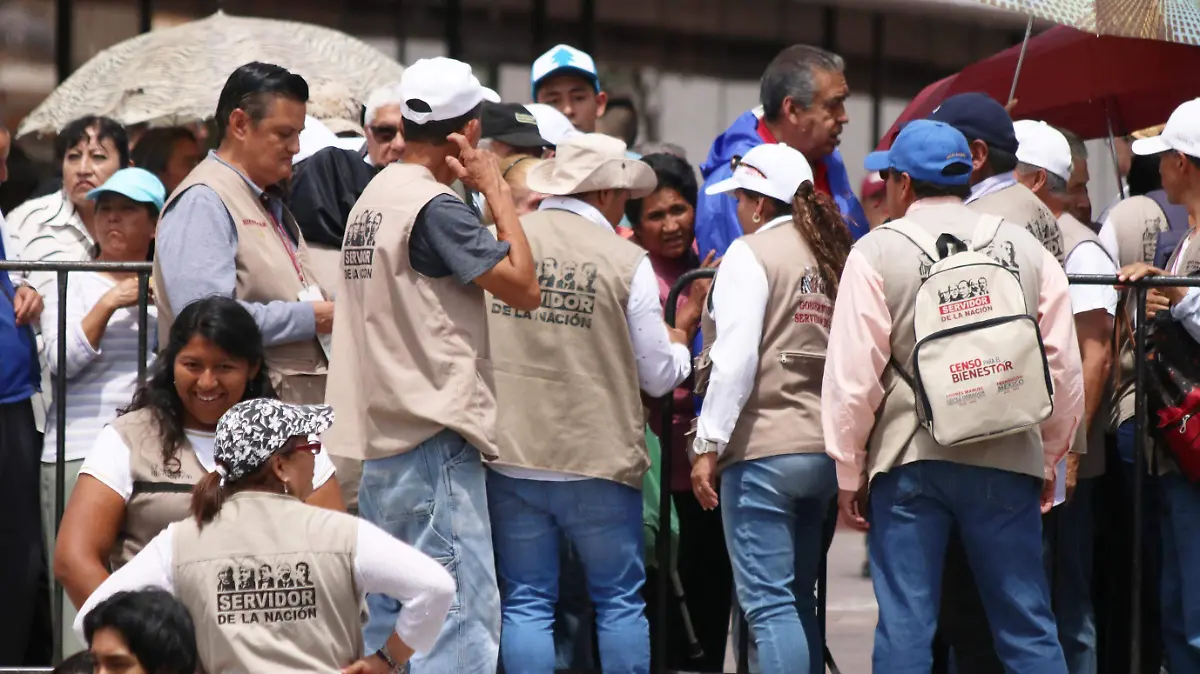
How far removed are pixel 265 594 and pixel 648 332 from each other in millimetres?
1928

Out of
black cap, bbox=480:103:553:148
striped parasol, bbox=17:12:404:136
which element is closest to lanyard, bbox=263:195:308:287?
black cap, bbox=480:103:553:148

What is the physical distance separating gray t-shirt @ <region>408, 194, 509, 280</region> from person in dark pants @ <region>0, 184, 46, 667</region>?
1635mm

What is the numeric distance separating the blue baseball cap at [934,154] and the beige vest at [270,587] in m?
2.20

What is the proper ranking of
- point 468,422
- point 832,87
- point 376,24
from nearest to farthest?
point 468,422 < point 832,87 < point 376,24

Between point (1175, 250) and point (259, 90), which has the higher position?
point (259, 90)

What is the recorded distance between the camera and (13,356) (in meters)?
6.09

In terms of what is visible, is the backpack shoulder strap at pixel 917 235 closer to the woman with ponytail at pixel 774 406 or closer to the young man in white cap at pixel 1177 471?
the woman with ponytail at pixel 774 406

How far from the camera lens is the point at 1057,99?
7.55m

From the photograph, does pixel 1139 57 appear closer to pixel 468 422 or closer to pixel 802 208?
pixel 802 208

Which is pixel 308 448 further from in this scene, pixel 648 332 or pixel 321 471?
pixel 648 332

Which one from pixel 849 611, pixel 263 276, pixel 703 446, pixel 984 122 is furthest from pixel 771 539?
pixel 849 611

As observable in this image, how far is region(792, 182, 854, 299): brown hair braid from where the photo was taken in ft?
19.3

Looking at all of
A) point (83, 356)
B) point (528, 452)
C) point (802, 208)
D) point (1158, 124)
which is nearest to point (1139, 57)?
point (1158, 124)

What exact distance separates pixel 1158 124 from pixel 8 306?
4514 millimetres
